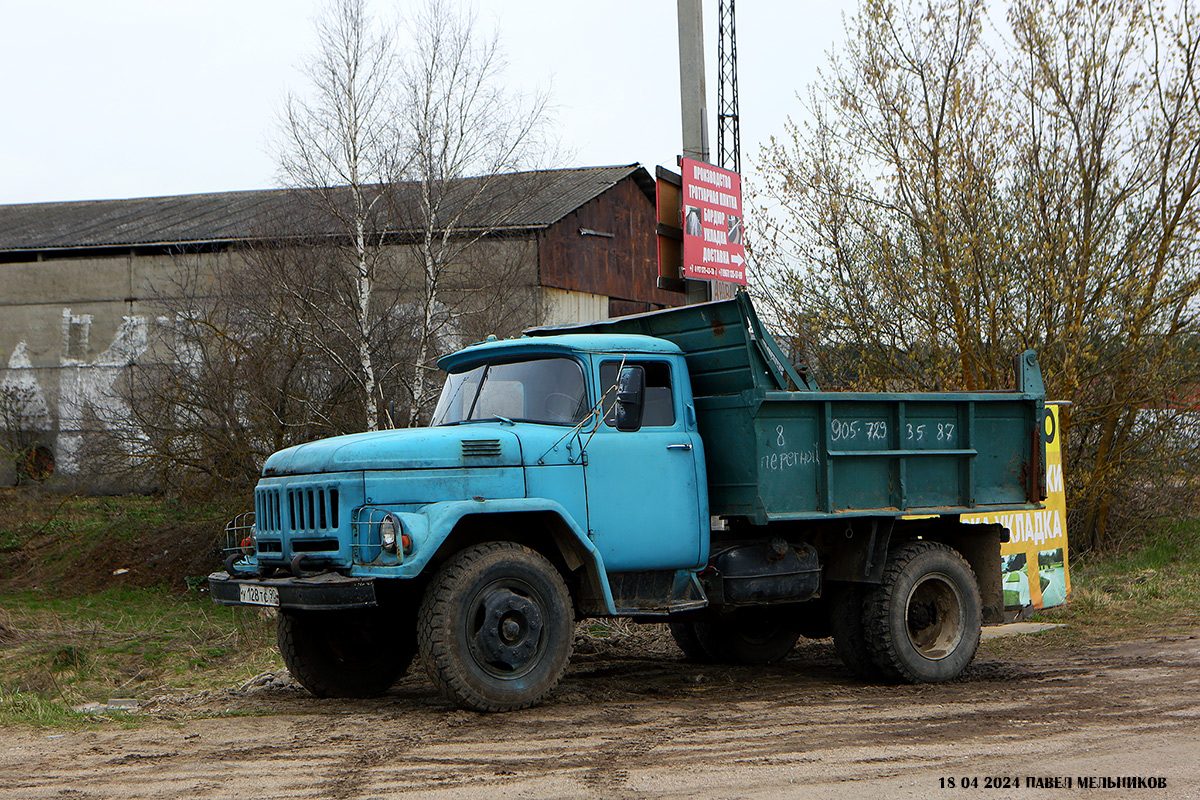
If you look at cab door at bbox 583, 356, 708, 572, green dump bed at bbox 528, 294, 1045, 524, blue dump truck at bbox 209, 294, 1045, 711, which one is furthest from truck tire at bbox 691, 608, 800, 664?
cab door at bbox 583, 356, 708, 572

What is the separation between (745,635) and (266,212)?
13.7m

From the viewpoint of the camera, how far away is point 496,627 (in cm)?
680

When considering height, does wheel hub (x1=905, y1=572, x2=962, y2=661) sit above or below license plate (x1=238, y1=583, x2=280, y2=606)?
below

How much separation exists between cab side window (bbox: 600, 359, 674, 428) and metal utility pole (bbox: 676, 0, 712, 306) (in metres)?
3.51

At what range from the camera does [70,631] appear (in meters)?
13.9

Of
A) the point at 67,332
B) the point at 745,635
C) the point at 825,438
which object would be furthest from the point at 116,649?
the point at 67,332

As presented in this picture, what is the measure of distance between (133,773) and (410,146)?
39.3 ft

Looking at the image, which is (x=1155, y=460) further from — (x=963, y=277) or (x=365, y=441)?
(x=365, y=441)

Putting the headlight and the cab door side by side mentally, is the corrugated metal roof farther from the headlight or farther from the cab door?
the headlight

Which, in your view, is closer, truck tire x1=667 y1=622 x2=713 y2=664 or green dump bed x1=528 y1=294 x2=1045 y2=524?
green dump bed x1=528 y1=294 x2=1045 y2=524

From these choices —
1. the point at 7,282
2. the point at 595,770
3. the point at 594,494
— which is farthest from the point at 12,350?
the point at 595,770

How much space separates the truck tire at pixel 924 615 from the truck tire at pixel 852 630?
10 centimetres

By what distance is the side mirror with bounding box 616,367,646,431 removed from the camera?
7.67 metres

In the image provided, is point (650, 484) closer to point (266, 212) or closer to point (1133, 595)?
point (1133, 595)
